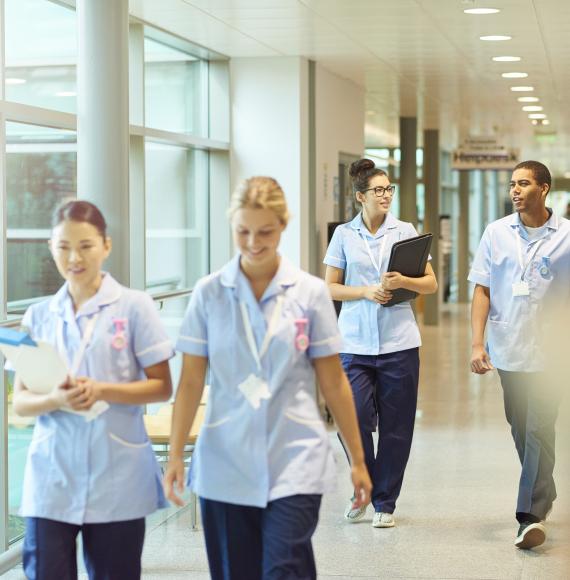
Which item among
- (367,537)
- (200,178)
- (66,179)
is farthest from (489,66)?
(367,537)

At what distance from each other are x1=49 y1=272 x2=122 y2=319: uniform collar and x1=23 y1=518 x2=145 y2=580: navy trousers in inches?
22.8

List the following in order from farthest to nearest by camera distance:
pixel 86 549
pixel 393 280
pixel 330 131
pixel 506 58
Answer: pixel 330 131 → pixel 506 58 → pixel 393 280 → pixel 86 549

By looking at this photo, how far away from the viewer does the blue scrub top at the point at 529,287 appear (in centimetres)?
526

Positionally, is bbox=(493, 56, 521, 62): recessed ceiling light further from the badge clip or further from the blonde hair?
the badge clip

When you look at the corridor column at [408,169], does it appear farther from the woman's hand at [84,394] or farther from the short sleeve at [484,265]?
the woman's hand at [84,394]

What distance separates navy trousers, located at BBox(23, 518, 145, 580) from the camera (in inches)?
127

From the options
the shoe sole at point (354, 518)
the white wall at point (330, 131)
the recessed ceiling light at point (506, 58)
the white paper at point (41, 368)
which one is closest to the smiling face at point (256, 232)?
the white paper at point (41, 368)

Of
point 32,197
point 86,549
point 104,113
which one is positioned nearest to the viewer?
point 86,549

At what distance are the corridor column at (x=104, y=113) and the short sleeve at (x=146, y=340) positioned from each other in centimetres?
131

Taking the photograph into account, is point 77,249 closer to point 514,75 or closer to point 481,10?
point 481,10

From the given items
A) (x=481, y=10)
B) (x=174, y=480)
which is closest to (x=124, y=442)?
(x=174, y=480)

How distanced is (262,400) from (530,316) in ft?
7.99

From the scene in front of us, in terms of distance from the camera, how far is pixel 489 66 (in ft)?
33.6

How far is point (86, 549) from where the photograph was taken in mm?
3320
